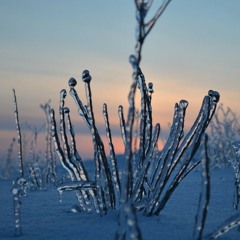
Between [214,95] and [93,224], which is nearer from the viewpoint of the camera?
[93,224]

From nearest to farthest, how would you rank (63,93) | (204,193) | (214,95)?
(204,193) < (214,95) < (63,93)

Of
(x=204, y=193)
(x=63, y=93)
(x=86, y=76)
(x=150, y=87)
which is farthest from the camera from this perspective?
(x=150, y=87)

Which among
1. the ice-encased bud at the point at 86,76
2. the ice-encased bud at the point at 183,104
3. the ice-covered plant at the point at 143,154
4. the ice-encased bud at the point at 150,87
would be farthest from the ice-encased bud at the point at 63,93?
the ice-encased bud at the point at 183,104

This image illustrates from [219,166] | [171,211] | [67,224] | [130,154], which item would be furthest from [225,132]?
[130,154]

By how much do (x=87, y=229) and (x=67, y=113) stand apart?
757 mm

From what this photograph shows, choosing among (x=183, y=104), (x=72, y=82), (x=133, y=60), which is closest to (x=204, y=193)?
(x=133, y=60)

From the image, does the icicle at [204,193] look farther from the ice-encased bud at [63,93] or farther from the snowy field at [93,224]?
the ice-encased bud at [63,93]

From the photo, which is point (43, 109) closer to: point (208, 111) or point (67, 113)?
point (67, 113)

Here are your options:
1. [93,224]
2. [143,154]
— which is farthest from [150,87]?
[93,224]

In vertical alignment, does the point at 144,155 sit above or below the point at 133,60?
below

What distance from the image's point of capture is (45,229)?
1.93 m

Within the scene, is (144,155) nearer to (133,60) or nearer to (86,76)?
(86,76)

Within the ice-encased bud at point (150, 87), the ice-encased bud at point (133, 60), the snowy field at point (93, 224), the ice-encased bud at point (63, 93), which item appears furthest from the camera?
the ice-encased bud at point (150, 87)

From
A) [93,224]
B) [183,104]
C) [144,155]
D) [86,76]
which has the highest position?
[86,76]
